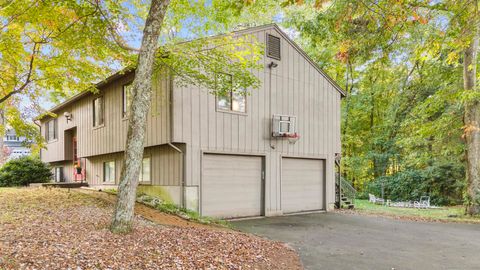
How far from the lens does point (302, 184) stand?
1368cm

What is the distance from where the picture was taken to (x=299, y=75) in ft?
44.7

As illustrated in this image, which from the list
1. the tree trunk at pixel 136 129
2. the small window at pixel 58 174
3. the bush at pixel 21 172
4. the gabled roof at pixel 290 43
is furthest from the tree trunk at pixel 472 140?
the small window at pixel 58 174

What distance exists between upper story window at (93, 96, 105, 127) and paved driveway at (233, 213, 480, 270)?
319 inches

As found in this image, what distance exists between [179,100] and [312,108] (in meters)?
6.05

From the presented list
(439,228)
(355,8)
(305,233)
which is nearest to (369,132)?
(439,228)

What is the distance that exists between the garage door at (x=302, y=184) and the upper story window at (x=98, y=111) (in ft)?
26.5

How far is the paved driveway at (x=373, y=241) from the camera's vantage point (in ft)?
20.5

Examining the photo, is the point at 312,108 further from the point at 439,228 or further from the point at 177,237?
the point at 177,237

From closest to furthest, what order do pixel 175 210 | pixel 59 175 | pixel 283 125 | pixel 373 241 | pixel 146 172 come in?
pixel 373 241
pixel 175 210
pixel 146 172
pixel 283 125
pixel 59 175

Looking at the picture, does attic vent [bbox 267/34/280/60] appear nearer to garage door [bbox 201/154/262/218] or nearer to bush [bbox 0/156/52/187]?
Answer: garage door [bbox 201/154/262/218]

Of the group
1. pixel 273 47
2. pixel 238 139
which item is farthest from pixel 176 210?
pixel 273 47

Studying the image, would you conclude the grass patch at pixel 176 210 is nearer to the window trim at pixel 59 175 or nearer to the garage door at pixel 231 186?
the garage door at pixel 231 186

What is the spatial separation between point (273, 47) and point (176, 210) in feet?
22.4

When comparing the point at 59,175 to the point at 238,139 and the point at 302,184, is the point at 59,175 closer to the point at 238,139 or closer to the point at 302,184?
the point at 238,139
